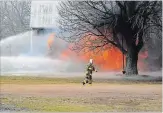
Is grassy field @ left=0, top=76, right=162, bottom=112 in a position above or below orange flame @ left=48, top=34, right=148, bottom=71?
below

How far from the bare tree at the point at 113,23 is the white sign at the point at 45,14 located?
205 inches

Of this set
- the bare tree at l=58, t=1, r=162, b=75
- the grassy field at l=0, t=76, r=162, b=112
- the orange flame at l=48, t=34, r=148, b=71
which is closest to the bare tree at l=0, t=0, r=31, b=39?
the orange flame at l=48, t=34, r=148, b=71

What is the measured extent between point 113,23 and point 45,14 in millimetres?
10598

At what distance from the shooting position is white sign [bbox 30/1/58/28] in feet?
136

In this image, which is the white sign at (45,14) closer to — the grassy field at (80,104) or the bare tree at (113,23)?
the bare tree at (113,23)

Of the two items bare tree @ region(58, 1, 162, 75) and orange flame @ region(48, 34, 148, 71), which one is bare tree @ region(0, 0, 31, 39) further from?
bare tree @ region(58, 1, 162, 75)

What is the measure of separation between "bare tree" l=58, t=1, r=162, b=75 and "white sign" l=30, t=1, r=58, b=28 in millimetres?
5219

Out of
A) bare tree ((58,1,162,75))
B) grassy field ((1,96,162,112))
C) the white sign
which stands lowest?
grassy field ((1,96,162,112))

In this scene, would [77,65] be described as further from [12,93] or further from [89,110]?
[89,110]

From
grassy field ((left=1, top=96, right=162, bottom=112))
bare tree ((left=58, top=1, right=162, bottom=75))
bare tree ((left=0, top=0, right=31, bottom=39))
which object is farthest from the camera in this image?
bare tree ((left=0, top=0, right=31, bottom=39))

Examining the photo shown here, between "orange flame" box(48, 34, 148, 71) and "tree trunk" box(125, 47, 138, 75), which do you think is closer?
"tree trunk" box(125, 47, 138, 75)

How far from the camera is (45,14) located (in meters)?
42.0

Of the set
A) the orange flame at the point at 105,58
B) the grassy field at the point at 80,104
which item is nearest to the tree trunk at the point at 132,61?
the orange flame at the point at 105,58

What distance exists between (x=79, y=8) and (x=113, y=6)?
94.2 inches
